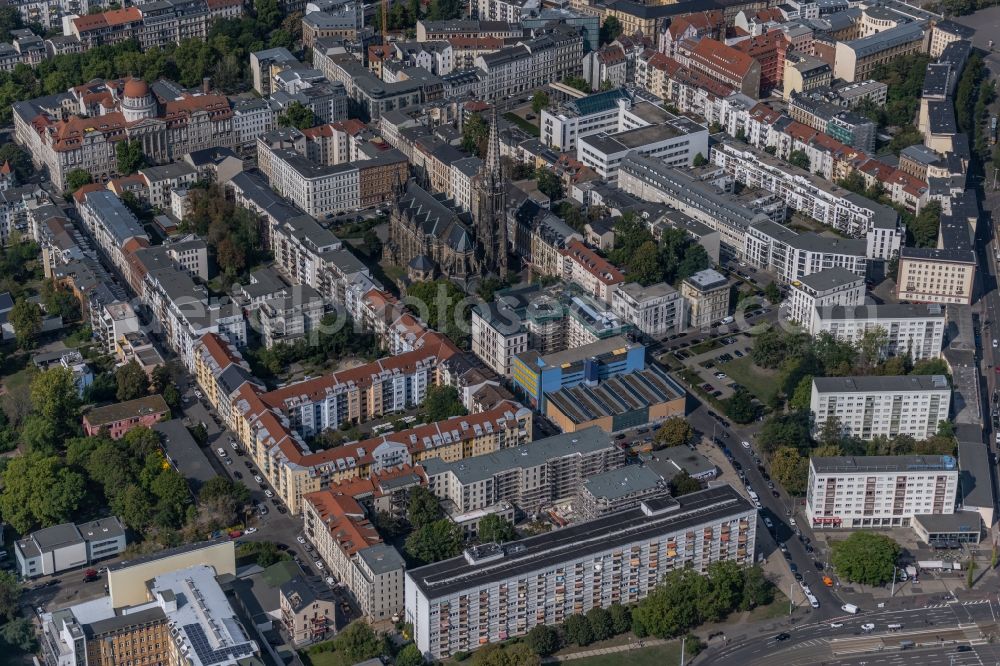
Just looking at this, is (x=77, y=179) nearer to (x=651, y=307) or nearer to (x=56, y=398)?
(x=56, y=398)

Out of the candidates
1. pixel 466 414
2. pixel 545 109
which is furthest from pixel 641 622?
pixel 545 109

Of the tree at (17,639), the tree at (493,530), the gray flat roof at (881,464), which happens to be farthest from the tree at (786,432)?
the tree at (17,639)

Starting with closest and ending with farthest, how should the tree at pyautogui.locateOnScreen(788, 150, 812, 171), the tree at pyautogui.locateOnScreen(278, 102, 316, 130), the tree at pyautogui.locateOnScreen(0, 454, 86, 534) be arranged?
the tree at pyautogui.locateOnScreen(0, 454, 86, 534) < the tree at pyautogui.locateOnScreen(788, 150, 812, 171) < the tree at pyautogui.locateOnScreen(278, 102, 316, 130)

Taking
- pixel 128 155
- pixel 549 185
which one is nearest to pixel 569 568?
pixel 549 185

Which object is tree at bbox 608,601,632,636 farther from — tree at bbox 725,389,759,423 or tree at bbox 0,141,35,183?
tree at bbox 0,141,35,183

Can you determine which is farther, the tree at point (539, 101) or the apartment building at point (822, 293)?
the tree at point (539, 101)

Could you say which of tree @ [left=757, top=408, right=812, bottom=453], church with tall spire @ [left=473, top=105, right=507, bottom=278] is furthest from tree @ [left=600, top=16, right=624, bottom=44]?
tree @ [left=757, top=408, right=812, bottom=453]

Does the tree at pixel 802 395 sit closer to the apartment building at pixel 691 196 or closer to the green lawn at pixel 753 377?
the green lawn at pixel 753 377
